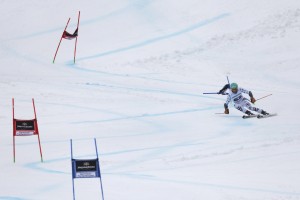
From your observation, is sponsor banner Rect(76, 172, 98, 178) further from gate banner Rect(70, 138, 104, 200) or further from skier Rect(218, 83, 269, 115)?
skier Rect(218, 83, 269, 115)

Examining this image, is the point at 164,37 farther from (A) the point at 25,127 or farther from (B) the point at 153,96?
A: (A) the point at 25,127

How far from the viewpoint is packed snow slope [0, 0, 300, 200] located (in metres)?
11.4

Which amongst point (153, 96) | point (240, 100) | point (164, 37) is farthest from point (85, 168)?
point (164, 37)

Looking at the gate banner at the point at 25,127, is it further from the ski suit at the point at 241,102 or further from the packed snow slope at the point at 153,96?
the ski suit at the point at 241,102

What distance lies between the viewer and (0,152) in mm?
13797

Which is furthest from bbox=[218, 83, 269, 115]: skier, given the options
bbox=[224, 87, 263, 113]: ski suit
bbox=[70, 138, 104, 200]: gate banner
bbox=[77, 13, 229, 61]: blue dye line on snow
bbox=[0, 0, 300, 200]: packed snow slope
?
bbox=[77, 13, 229, 61]: blue dye line on snow

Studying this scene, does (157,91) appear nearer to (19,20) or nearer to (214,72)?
(214,72)

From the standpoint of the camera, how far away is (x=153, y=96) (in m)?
20.3

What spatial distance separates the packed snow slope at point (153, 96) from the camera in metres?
11.4

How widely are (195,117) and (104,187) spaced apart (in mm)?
6822

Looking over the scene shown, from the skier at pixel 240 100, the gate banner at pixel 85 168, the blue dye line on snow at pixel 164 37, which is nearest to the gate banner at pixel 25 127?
the gate banner at pixel 85 168

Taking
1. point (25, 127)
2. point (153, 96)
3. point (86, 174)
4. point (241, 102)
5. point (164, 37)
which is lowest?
point (86, 174)

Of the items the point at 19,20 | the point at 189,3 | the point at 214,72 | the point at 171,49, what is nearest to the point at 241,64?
the point at 214,72

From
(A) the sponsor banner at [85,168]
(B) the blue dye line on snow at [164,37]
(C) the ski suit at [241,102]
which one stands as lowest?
(A) the sponsor banner at [85,168]
